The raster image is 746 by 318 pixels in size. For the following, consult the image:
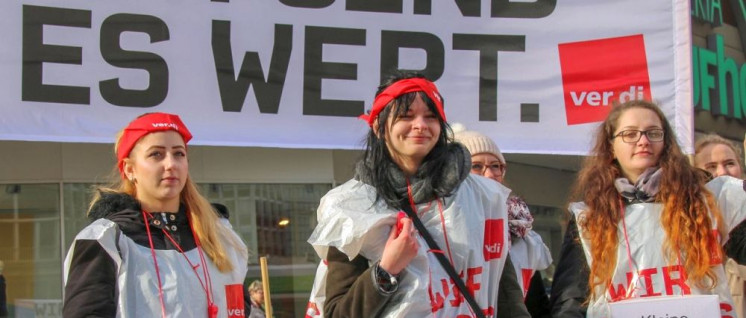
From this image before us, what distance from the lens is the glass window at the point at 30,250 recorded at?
350 inches

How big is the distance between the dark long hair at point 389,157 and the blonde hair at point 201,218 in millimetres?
758

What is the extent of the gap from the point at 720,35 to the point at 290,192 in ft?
19.9

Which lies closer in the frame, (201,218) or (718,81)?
(201,218)

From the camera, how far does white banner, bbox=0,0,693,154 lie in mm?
6895

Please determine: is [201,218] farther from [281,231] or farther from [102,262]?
[281,231]

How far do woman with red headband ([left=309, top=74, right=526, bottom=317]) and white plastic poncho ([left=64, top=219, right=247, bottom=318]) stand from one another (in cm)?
47

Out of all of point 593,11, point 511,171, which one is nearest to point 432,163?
point 593,11

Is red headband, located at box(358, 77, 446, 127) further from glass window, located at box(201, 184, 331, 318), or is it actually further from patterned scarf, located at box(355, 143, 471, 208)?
glass window, located at box(201, 184, 331, 318)

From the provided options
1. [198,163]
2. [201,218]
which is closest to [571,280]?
[201,218]

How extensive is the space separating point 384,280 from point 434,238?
27 centimetres

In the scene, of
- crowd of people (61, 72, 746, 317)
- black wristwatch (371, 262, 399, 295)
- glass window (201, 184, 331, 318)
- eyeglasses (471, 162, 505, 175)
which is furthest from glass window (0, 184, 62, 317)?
black wristwatch (371, 262, 399, 295)

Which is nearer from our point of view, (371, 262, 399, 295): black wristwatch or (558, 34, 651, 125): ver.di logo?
(371, 262, 399, 295): black wristwatch

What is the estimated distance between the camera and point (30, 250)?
898cm

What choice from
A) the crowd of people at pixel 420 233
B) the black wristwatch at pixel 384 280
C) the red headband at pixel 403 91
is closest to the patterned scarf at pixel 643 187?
the crowd of people at pixel 420 233
